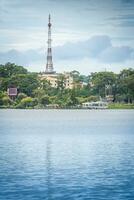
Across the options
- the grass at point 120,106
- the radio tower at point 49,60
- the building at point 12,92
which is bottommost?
the grass at point 120,106

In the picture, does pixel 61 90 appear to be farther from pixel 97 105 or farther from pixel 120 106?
pixel 120 106

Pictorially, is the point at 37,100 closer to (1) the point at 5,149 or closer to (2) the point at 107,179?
(1) the point at 5,149

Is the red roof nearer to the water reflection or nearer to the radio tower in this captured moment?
the radio tower

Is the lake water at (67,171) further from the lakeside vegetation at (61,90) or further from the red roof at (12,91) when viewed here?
the red roof at (12,91)

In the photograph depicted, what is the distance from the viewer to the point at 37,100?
139750 mm

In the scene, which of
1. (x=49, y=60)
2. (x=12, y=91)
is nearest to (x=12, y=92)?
(x=12, y=91)

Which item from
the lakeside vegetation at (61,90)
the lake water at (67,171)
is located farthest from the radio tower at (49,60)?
the lake water at (67,171)

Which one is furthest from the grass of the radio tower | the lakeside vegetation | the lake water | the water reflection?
the water reflection

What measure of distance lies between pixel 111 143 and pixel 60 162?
13.3m

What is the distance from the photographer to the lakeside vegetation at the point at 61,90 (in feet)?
460

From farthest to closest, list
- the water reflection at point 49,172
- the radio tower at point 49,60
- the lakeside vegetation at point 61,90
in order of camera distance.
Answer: the radio tower at point 49,60 → the lakeside vegetation at point 61,90 → the water reflection at point 49,172

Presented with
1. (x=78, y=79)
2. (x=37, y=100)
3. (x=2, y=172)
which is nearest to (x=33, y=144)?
(x=2, y=172)

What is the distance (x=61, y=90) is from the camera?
487ft

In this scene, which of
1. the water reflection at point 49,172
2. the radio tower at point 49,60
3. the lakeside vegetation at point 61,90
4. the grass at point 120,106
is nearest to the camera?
the water reflection at point 49,172
